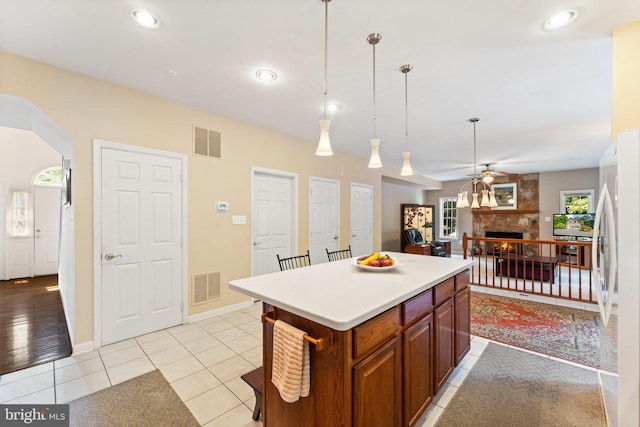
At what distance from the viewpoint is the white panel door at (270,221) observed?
4.10m

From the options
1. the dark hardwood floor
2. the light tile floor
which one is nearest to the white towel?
the light tile floor

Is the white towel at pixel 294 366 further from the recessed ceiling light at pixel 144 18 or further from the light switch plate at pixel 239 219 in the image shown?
the light switch plate at pixel 239 219

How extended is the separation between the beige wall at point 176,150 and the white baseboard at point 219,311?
2.5 inches

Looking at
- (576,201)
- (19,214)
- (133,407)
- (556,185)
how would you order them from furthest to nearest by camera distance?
(556,185)
(576,201)
(19,214)
(133,407)

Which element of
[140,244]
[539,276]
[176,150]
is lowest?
[539,276]

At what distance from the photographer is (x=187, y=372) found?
231 centimetres

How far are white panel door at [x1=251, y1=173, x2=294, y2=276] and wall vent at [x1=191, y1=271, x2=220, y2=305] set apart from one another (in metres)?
0.60

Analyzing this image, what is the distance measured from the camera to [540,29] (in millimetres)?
1952

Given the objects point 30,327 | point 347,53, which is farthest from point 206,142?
point 30,327

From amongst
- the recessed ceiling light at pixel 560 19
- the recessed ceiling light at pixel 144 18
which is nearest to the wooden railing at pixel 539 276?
the recessed ceiling light at pixel 560 19

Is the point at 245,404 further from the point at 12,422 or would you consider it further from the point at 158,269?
the point at 158,269

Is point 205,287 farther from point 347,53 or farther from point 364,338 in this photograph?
point 347,53

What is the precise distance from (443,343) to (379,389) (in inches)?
34.7

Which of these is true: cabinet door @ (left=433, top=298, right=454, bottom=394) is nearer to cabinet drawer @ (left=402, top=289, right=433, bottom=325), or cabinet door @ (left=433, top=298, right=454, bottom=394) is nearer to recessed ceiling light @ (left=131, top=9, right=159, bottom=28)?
cabinet drawer @ (left=402, top=289, right=433, bottom=325)
